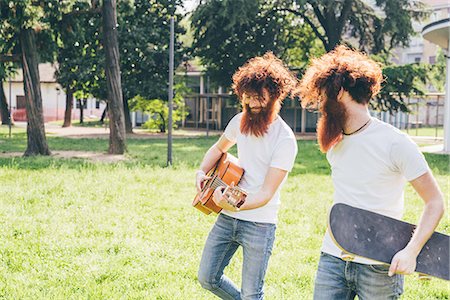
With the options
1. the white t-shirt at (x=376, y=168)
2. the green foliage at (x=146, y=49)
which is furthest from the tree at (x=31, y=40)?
the white t-shirt at (x=376, y=168)

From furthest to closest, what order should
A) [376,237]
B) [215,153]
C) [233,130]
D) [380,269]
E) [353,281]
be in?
[215,153] → [233,130] → [353,281] → [380,269] → [376,237]

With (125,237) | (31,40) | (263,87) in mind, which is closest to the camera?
(263,87)

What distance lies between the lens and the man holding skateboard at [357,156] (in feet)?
8.77

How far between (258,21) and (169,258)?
24750 millimetres

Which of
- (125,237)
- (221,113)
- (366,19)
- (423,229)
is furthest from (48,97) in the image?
(423,229)

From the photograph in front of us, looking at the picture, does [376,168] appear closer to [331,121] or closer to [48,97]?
[331,121]

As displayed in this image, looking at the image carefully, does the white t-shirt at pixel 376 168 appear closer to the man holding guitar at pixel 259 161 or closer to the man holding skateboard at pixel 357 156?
the man holding skateboard at pixel 357 156

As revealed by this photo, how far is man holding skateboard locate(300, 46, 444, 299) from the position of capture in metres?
2.67

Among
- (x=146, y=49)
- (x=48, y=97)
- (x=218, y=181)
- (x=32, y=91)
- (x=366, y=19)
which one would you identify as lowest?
(x=218, y=181)

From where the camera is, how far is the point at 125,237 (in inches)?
257

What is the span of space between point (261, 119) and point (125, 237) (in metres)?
3.56

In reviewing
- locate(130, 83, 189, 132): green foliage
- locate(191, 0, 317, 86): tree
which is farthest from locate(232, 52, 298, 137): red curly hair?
locate(130, 83, 189, 132): green foliage

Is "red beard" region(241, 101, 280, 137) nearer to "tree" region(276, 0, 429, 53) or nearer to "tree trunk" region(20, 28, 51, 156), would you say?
"tree trunk" region(20, 28, 51, 156)

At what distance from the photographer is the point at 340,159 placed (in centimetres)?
287
